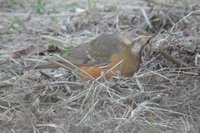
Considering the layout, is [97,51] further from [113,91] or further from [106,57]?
[113,91]

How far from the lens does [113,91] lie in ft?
16.5

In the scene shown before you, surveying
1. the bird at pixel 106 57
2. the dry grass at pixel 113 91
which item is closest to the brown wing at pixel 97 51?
the bird at pixel 106 57

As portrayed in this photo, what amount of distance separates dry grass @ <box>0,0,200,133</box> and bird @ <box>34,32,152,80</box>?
0.29ft

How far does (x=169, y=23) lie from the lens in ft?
22.9

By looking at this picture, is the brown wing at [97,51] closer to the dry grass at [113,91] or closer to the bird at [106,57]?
the bird at [106,57]

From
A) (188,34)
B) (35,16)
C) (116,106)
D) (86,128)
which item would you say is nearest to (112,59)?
(116,106)

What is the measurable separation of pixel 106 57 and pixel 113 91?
41 cm

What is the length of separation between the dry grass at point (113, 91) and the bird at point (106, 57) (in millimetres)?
88

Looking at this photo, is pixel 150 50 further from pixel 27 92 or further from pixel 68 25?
pixel 68 25

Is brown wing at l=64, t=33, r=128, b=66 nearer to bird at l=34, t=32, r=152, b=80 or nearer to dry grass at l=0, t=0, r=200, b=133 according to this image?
bird at l=34, t=32, r=152, b=80

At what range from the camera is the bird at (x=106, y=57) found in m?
5.22

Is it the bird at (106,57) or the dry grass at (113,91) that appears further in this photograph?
the bird at (106,57)

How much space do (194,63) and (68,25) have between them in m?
2.40

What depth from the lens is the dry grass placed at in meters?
4.48
